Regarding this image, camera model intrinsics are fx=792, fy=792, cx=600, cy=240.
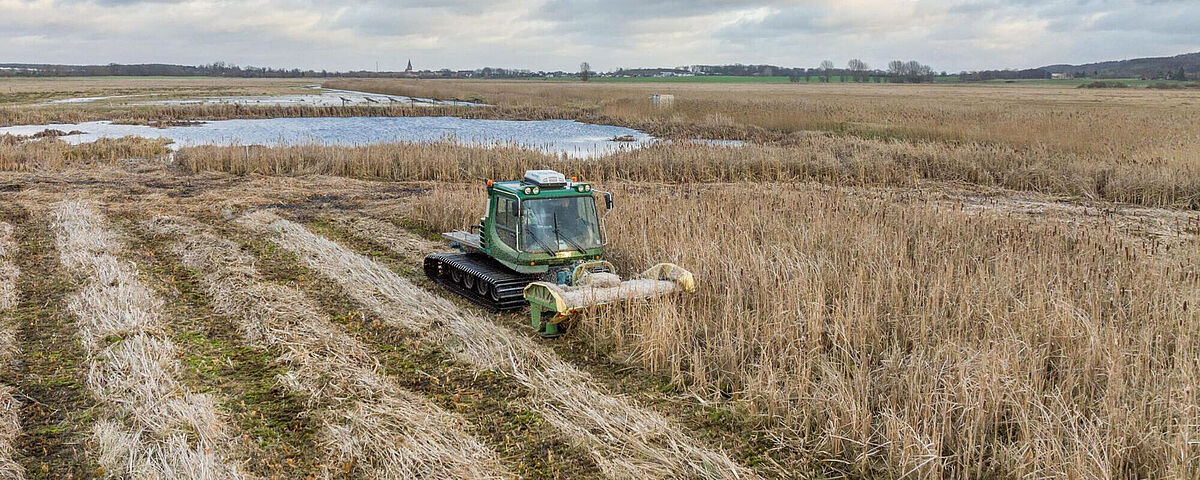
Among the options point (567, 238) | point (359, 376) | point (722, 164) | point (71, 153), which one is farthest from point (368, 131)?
point (359, 376)

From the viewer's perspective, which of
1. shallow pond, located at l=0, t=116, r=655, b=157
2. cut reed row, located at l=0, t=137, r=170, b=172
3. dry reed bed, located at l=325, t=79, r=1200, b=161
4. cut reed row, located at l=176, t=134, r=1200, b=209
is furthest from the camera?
shallow pond, located at l=0, t=116, r=655, b=157

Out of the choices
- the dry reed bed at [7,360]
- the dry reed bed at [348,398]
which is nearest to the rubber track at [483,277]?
the dry reed bed at [348,398]

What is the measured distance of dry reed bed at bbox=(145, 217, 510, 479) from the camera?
201 inches

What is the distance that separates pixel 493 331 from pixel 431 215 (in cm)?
647

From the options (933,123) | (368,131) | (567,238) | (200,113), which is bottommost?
(567,238)

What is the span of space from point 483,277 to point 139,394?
3588 mm

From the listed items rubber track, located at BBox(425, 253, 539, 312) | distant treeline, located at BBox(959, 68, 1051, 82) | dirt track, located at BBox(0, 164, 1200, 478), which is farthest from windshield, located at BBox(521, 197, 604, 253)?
distant treeline, located at BBox(959, 68, 1051, 82)

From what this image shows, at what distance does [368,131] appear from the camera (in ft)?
118

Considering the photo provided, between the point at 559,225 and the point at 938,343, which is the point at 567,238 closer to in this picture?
the point at 559,225

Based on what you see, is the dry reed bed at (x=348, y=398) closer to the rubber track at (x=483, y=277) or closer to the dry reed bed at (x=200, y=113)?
the rubber track at (x=483, y=277)

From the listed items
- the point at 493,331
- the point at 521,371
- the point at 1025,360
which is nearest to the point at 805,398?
the point at 1025,360

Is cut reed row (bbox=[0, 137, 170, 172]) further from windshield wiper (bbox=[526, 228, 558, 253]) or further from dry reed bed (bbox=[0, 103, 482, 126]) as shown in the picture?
windshield wiper (bbox=[526, 228, 558, 253])

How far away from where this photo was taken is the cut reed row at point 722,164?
707 inches

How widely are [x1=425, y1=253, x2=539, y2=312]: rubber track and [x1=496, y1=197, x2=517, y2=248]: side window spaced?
0.37 metres
